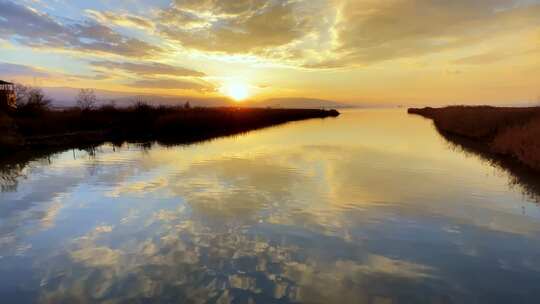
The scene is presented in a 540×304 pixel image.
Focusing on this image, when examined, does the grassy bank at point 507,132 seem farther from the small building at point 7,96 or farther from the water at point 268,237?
the small building at point 7,96

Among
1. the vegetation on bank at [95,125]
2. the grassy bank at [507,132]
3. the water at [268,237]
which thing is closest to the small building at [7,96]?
the vegetation on bank at [95,125]

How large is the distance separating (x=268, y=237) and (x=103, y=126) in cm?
3543

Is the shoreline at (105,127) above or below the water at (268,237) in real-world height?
above

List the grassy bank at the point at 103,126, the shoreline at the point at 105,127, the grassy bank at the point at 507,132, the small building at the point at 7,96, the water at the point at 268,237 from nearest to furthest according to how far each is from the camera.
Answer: the water at the point at 268,237, the grassy bank at the point at 507,132, the shoreline at the point at 105,127, the grassy bank at the point at 103,126, the small building at the point at 7,96

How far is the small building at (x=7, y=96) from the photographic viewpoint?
3107 cm

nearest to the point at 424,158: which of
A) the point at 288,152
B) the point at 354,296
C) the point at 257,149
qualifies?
the point at 288,152

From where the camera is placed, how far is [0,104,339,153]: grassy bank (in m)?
25.4

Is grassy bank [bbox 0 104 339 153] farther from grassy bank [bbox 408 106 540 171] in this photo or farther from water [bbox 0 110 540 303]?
grassy bank [bbox 408 106 540 171]

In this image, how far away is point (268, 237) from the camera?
820 centimetres

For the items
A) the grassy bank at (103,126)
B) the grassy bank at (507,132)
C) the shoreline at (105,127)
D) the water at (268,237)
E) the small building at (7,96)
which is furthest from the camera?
the small building at (7,96)

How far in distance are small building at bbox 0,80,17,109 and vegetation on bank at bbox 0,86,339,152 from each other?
62cm

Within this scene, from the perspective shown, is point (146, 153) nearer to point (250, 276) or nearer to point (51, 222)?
point (51, 222)

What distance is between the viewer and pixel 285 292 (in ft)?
19.1

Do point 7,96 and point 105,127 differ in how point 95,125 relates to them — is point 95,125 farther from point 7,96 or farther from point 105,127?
point 7,96
